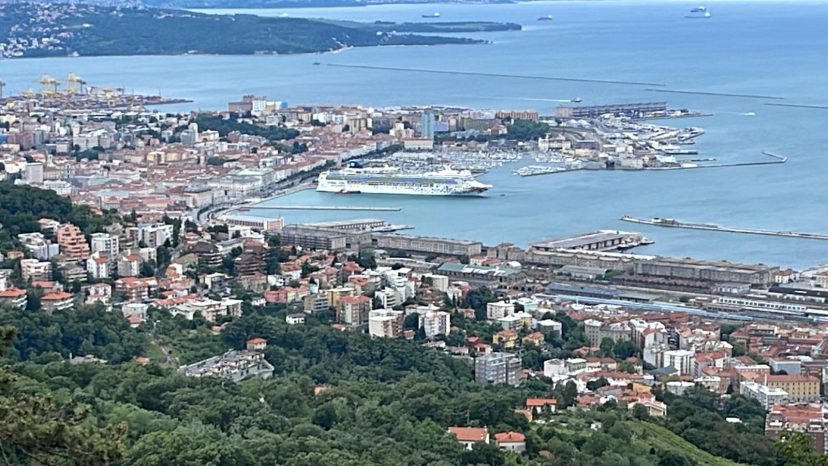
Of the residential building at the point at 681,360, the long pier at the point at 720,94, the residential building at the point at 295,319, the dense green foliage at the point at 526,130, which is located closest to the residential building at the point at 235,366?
the residential building at the point at 295,319

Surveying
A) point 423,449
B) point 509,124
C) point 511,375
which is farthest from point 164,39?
point 423,449

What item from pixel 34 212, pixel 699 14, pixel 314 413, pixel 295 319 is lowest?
pixel 699 14

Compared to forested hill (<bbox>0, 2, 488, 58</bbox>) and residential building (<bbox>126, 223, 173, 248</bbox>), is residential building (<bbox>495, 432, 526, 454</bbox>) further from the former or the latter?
forested hill (<bbox>0, 2, 488, 58</bbox>)

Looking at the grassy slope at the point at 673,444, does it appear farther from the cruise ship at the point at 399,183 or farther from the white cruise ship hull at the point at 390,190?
the cruise ship at the point at 399,183

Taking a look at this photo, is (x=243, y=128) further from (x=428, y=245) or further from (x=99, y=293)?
(x=99, y=293)

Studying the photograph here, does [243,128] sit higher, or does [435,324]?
[435,324]

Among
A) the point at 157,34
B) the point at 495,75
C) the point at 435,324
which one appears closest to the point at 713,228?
the point at 435,324
